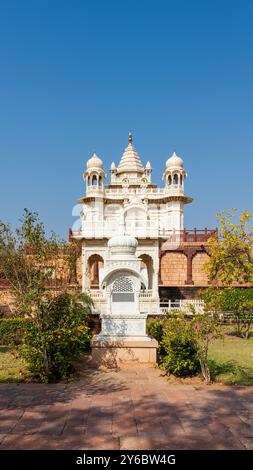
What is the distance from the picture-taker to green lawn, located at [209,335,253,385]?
8305mm

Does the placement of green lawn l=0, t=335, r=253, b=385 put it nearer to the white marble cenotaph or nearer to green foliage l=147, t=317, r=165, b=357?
green foliage l=147, t=317, r=165, b=357

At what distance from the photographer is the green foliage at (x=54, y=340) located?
8258 millimetres

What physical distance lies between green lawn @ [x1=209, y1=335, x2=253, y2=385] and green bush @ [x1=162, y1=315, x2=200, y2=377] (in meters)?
0.58

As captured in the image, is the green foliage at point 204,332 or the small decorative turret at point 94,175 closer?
the green foliage at point 204,332

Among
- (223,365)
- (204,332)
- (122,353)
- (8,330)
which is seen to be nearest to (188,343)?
(204,332)

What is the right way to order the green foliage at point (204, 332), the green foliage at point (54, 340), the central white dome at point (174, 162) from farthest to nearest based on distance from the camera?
the central white dome at point (174, 162), the green foliage at point (54, 340), the green foliage at point (204, 332)

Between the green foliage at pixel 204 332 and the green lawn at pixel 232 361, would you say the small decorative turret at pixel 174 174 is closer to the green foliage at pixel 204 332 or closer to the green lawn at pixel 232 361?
the green lawn at pixel 232 361

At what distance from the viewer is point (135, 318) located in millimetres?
10336

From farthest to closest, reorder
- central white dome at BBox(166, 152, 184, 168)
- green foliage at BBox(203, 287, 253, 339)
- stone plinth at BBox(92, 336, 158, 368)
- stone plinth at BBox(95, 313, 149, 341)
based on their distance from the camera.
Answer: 1. central white dome at BBox(166, 152, 184, 168)
2. green foliage at BBox(203, 287, 253, 339)
3. stone plinth at BBox(95, 313, 149, 341)
4. stone plinth at BBox(92, 336, 158, 368)

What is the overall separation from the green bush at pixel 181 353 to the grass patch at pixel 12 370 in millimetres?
3406

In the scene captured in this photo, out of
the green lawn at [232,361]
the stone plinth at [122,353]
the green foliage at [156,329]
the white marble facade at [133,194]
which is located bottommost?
the green lawn at [232,361]

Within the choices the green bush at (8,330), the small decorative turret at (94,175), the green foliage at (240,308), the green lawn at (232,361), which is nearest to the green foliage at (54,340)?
the green lawn at (232,361)

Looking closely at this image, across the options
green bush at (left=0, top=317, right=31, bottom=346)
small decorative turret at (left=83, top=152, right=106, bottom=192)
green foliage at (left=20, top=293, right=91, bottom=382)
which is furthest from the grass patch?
small decorative turret at (left=83, top=152, right=106, bottom=192)
